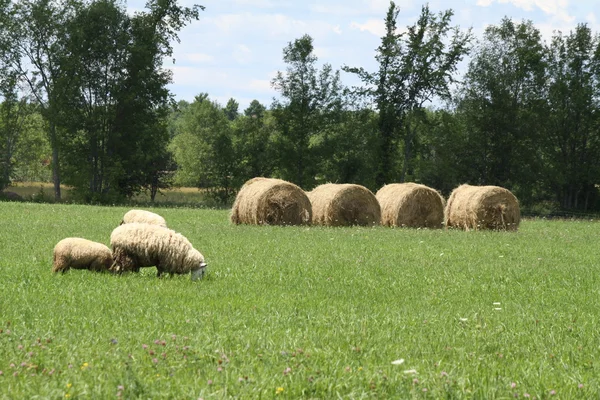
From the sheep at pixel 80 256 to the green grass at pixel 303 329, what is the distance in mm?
375

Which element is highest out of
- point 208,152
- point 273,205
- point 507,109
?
point 507,109

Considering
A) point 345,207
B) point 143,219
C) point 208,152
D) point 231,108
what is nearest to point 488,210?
point 345,207

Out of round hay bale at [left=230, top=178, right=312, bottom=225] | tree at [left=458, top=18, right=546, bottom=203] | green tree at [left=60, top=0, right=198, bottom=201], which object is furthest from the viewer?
tree at [left=458, top=18, right=546, bottom=203]

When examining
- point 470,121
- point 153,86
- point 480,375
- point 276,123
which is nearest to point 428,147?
point 470,121

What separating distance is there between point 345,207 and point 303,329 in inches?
721

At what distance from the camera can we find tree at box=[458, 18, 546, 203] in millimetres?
55125

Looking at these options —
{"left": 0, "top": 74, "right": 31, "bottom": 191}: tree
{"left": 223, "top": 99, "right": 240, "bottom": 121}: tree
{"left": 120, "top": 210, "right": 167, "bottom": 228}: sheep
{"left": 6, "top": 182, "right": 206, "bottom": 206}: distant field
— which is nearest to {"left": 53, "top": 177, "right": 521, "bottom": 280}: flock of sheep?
{"left": 120, "top": 210, "right": 167, "bottom": 228}: sheep

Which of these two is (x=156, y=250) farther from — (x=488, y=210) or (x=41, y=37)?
(x=41, y=37)

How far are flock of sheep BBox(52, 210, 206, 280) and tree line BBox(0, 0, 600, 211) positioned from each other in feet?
125

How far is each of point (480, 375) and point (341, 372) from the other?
4.02 ft

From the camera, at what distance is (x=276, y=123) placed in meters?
54.8

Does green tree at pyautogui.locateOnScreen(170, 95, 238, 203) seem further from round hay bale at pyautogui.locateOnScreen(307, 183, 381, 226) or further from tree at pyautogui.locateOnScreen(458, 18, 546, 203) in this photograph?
round hay bale at pyautogui.locateOnScreen(307, 183, 381, 226)

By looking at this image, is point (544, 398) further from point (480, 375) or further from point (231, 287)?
point (231, 287)

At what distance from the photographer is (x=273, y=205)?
25062 millimetres
